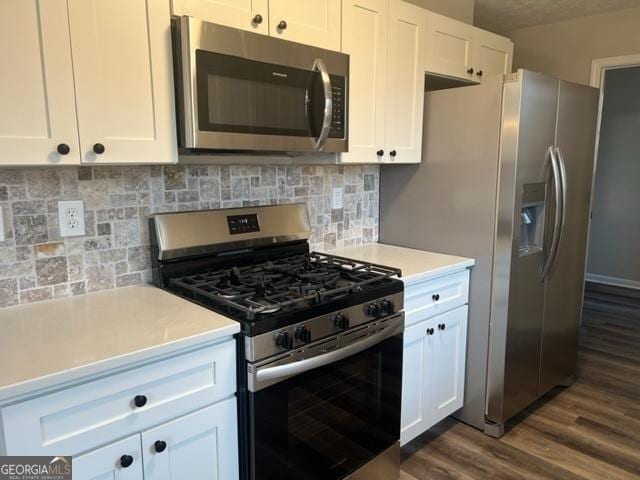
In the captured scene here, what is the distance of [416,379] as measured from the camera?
7.08ft

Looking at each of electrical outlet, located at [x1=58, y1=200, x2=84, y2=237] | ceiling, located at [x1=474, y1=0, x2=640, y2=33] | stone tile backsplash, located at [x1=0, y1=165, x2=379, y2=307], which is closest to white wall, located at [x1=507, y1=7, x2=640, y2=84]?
ceiling, located at [x1=474, y1=0, x2=640, y2=33]

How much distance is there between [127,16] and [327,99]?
74cm

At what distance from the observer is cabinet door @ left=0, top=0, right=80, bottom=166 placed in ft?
4.11

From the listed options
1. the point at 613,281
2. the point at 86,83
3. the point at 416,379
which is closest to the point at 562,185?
the point at 416,379

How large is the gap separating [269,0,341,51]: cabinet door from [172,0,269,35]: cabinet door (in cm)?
4

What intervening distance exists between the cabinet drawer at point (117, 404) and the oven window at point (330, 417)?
0.51 feet

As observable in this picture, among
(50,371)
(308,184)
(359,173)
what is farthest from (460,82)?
(50,371)

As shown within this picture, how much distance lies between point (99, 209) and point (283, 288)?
0.73m

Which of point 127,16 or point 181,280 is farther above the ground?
point 127,16

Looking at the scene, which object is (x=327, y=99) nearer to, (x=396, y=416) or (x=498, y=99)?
(x=498, y=99)

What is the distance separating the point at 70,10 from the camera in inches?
52.2

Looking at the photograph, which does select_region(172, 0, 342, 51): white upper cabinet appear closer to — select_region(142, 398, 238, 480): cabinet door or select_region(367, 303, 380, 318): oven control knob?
select_region(367, 303, 380, 318): oven control knob

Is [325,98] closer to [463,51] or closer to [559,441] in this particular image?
[463,51]

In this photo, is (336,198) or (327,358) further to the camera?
(336,198)
